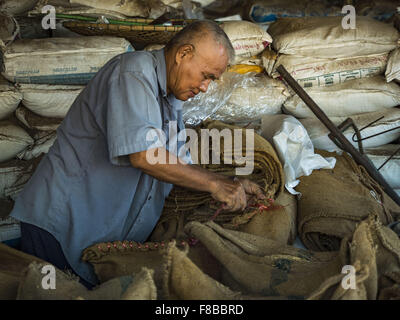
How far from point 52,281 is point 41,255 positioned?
540 mm

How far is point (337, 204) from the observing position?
1.67m

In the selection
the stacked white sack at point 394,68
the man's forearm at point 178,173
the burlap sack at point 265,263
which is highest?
the stacked white sack at point 394,68

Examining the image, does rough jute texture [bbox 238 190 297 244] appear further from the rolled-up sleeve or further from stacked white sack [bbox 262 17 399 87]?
stacked white sack [bbox 262 17 399 87]

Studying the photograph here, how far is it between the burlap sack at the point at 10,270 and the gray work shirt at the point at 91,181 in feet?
0.46

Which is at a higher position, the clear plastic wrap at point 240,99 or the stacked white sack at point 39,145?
the clear plastic wrap at point 240,99

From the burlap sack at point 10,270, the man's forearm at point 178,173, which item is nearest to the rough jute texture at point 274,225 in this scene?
the man's forearm at point 178,173

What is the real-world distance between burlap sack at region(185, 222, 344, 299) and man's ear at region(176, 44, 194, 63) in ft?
1.72

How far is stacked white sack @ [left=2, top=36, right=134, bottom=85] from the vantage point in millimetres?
2145

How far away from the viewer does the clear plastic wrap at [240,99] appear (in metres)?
2.27

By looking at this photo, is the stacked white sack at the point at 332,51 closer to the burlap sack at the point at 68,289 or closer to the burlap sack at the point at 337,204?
the burlap sack at the point at 337,204

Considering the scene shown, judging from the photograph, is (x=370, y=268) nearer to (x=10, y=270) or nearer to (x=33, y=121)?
(x=10, y=270)

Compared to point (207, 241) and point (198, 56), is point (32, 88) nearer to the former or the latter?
point (198, 56)

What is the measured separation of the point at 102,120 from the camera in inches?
51.1
